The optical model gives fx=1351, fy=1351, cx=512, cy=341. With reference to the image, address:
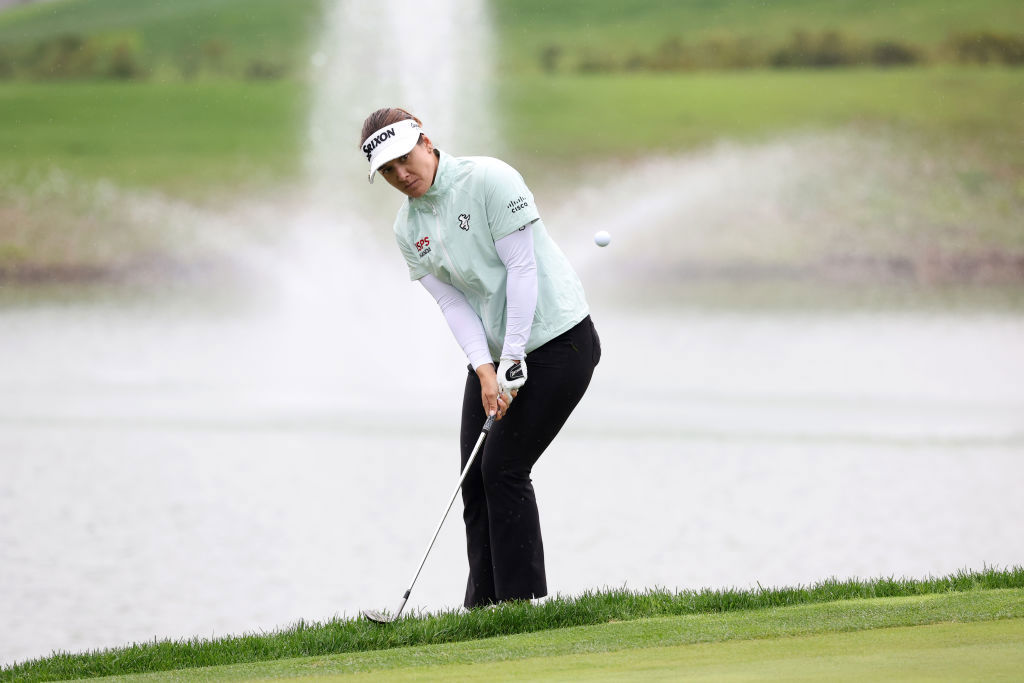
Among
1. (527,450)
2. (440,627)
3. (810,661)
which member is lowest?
(810,661)

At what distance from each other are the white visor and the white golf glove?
46 centimetres

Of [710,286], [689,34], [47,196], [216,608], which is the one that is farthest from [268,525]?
[689,34]

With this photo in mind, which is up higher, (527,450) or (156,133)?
(156,133)

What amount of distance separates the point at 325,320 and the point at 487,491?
46.7 ft

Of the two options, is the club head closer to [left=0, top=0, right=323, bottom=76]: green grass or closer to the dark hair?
the dark hair

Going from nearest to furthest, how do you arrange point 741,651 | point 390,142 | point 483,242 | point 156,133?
point 741,651 → point 390,142 → point 483,242 → point 156,133

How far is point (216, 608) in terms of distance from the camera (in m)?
4.44

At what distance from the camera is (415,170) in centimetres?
270

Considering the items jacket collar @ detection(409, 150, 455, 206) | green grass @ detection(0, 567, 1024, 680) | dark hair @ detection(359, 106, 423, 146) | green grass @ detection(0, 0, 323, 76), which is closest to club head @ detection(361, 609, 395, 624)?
green grass @ detection(0, 567, 1024, 680)

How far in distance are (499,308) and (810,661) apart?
1.02 meters

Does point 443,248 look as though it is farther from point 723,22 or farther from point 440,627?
point 723,22

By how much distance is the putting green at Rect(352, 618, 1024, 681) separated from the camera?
2076mm

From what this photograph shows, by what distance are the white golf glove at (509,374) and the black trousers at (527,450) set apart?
0.26 feet

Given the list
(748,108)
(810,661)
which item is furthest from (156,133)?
(810,661)
